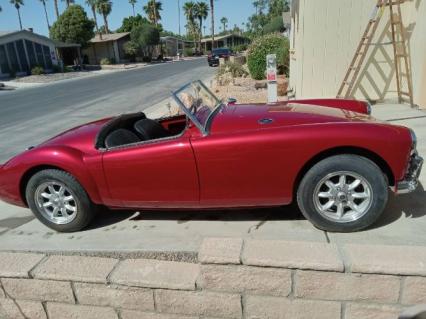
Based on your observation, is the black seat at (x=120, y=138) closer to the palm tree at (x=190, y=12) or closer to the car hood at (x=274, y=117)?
the car hood at (x=274, y=117)

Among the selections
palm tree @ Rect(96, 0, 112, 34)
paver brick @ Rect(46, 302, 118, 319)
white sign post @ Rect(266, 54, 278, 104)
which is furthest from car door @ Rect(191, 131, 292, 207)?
palm tree @ Rect(96, 0, 112, 34)

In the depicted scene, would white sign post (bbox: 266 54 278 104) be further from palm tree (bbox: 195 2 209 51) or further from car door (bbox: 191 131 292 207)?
palm tree (bbox: 195 2 209 51)

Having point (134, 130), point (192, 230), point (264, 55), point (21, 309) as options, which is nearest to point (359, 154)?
point (192, 230)

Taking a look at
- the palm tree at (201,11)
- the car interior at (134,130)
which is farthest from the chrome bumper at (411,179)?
the palm tree at (201,11)

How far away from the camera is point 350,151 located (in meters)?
2.90

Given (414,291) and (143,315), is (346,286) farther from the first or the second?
(143,315)

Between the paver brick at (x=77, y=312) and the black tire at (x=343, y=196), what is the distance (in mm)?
1649

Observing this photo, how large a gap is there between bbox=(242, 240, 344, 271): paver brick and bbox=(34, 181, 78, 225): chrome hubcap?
6.09 feet

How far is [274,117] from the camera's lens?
3.20 metres

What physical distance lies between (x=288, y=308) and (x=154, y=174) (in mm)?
1457

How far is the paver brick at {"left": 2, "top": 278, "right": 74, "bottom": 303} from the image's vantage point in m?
2.70

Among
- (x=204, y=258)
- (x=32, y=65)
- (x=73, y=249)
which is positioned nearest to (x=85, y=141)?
(x=73, y=249)

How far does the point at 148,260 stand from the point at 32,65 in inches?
1628

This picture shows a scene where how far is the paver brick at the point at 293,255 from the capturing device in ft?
7.33
